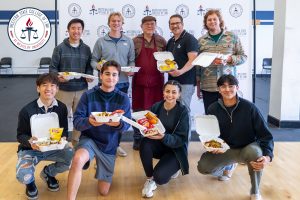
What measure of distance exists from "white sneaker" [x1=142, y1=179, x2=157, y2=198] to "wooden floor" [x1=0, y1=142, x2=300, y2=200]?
0.15 feet

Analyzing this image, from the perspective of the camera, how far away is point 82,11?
15.4ft

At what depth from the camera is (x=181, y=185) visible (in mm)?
3232

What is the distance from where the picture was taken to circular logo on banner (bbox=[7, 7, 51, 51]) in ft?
37.7

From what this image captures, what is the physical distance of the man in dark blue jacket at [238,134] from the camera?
2.88m

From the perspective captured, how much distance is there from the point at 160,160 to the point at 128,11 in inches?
94.1

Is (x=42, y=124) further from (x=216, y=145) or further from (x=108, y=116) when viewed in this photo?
(x=216, y=145)

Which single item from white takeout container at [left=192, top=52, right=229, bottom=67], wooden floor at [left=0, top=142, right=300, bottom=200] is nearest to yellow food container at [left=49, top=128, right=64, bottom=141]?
wooden floor at [left=0, top=142, right=300, bottom=200]

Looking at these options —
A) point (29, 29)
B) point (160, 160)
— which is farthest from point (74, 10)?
point (29, 29)

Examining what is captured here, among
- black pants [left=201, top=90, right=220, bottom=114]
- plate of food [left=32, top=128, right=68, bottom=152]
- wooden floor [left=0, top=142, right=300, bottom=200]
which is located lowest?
wooden floor [left=0, top=142, right=300, bottom=200]

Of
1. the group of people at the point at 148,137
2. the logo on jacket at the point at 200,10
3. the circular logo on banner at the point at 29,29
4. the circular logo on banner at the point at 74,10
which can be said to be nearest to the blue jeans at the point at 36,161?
the group of people at the point at 148,137

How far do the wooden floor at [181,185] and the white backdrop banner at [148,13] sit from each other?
5.96 ft

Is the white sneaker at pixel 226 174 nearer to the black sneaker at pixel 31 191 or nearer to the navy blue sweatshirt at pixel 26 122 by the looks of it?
the navy blue sweatshirt at pixel 26 122

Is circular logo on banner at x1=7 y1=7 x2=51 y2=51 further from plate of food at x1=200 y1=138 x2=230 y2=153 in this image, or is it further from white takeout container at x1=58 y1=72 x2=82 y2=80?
plate of food at x1=200 y1=138 x2=230 y2=153

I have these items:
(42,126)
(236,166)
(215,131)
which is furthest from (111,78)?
Answer: (236,166)
